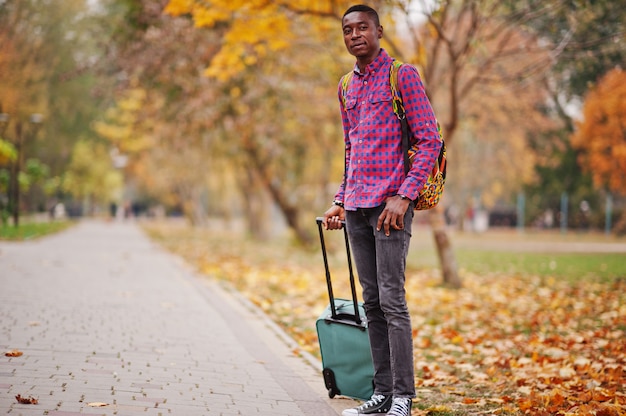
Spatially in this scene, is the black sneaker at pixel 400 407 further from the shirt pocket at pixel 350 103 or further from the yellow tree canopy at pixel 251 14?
the yellow tree canopy at pixel 251 14

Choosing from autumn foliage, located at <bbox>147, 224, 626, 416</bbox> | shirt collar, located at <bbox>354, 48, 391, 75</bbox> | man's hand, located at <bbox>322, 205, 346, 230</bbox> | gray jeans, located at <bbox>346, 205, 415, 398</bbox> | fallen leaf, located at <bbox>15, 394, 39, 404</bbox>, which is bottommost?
autumn foliage, located at <bbox>147, 224, 626, 416</bbox>

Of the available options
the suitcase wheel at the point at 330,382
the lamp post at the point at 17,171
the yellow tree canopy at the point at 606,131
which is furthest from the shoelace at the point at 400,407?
the lamp post at the point at 17,171

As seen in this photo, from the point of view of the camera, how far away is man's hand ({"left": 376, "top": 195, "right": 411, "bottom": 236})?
3.97 metres

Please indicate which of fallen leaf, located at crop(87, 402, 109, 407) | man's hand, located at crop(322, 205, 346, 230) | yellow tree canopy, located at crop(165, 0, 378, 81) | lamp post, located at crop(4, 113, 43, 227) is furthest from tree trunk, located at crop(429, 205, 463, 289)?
lamp post, located at crop(4, 113, 43, 227)

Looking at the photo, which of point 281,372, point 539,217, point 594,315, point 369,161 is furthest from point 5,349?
point 539,217

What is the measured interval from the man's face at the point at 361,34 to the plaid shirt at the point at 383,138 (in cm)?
8

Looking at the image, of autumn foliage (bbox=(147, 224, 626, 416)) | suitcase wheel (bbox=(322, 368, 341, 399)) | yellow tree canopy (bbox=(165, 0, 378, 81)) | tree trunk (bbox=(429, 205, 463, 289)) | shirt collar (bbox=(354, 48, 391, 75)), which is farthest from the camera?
tree trunk (bbox=(429, 205, 463, 289))

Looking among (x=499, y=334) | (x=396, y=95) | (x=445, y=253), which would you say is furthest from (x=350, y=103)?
(x=445, y=253)

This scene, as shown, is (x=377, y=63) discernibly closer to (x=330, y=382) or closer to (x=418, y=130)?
(x=418, y=130)

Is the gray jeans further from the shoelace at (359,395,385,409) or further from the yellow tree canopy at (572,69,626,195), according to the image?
the yellow tree canopy at (572,69,626,195)

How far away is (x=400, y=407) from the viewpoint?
13.6ft

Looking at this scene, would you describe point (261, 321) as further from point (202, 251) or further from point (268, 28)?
point (202, 251)

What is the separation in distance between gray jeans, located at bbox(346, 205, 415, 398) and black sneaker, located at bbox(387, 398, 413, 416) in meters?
0.03

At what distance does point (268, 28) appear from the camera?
1212cm
